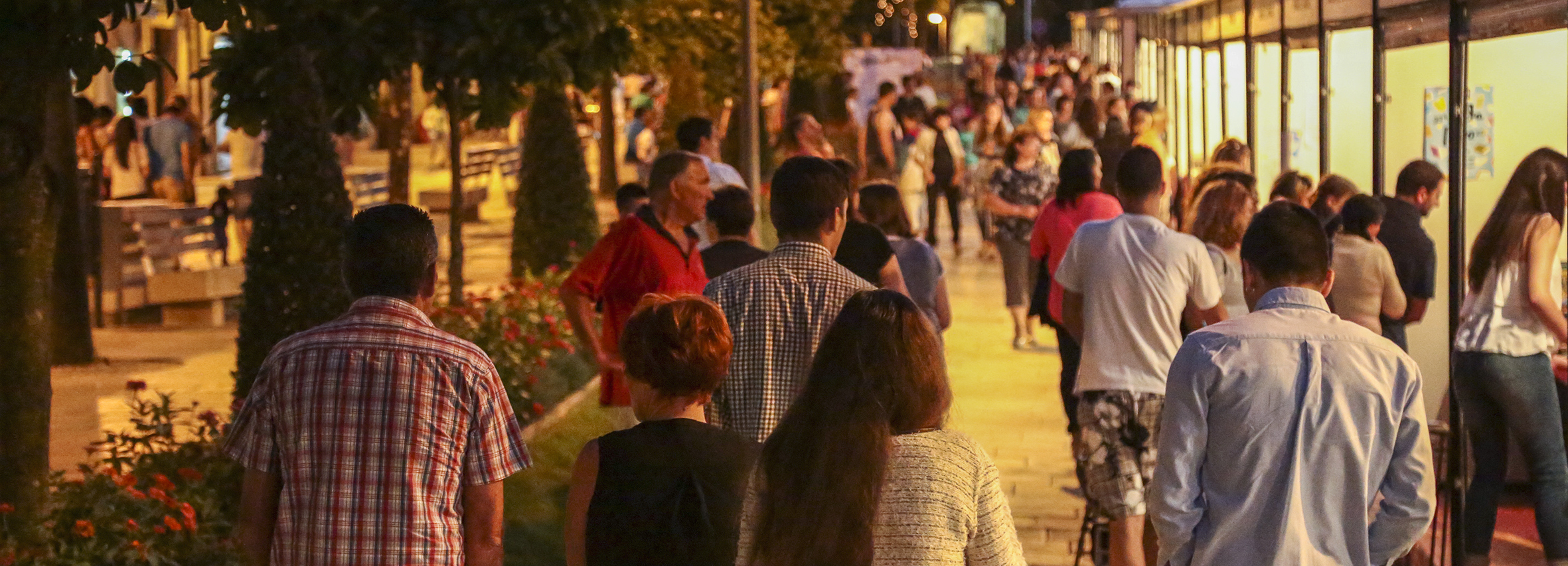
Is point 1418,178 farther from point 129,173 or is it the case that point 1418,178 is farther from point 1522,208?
point 129,173

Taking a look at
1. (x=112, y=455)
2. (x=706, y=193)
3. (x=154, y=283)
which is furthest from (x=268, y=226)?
(x=154, y=283)

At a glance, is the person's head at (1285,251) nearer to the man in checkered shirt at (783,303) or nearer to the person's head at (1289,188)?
the man in checkered shirt at (783,303)

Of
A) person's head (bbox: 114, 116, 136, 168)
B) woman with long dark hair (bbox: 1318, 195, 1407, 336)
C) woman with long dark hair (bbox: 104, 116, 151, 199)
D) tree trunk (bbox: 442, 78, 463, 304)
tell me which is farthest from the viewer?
woman with long dark hair (bbox: 104, 116, 151, 199)

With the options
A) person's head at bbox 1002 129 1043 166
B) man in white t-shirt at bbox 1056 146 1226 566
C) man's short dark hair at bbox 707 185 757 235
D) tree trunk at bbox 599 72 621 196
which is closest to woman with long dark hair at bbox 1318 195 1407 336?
man in white t-shirt at bbox 1056 146 1226 566

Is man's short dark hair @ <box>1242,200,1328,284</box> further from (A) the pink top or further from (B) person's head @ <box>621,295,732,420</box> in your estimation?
(A) the pink top

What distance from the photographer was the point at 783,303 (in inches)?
202

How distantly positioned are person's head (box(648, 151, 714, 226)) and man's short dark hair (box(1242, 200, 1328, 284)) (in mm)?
2738

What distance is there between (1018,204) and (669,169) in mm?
7383

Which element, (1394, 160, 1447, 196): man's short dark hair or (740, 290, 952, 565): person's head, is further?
(1394, 160, 1447, 196): man's short dark hair

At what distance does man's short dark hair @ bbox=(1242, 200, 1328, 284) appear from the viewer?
13.7 feet

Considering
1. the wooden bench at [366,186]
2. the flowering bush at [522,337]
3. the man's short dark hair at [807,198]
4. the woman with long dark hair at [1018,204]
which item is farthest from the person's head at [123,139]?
the man's short dark hair at [807,198]

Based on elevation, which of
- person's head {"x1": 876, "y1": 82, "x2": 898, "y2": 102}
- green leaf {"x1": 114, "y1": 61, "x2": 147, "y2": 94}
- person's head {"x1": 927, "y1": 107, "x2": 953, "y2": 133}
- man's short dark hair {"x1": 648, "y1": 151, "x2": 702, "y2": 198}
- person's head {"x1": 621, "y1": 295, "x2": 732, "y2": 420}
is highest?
person's head {"x1": 876, "y1": 82, "x2": 898, "y2": 102}

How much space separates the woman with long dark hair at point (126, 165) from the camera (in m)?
21.4

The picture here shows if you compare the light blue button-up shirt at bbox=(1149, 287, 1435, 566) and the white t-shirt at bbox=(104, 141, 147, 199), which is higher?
the white t-shirt at bbox=(104, 141, 147, 199)
